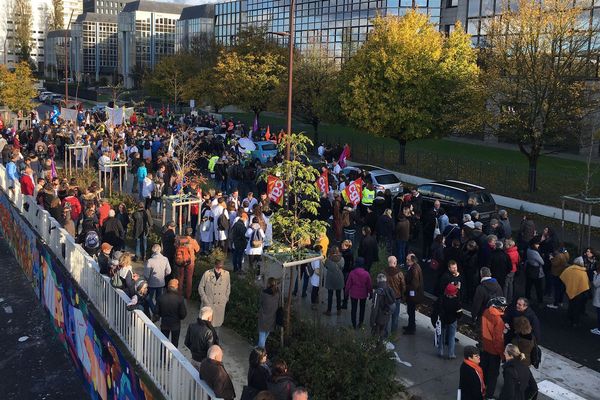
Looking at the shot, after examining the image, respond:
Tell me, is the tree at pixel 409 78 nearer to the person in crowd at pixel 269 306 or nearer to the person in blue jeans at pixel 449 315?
the person in blue jeans at pixel 449 315

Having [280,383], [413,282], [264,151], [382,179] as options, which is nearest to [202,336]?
[280,383]

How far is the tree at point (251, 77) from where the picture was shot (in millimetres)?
45312

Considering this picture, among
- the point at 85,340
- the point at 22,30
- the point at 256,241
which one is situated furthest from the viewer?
the point at 22,30

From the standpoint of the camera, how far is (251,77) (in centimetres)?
4538

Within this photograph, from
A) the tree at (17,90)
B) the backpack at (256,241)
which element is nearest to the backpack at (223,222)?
the backpack at (256,241)

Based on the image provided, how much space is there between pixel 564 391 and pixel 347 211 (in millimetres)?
8026

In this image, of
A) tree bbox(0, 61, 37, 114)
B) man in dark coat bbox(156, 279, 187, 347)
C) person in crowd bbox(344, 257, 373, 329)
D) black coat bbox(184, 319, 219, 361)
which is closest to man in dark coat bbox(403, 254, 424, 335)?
person in crowd bbox(344, 257, 373, 329)

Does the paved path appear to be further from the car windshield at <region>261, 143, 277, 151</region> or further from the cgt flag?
the car windshield at <region>261, 143, 277, 151</region>

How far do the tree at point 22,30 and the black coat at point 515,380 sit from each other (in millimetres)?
126405

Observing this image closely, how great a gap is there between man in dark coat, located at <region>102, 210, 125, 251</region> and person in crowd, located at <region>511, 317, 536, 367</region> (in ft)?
29.1

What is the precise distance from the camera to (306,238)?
10.3m

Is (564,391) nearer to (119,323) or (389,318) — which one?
(389,318)

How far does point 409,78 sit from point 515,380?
23.8 metres

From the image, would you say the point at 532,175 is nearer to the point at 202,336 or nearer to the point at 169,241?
the point at 169,241
